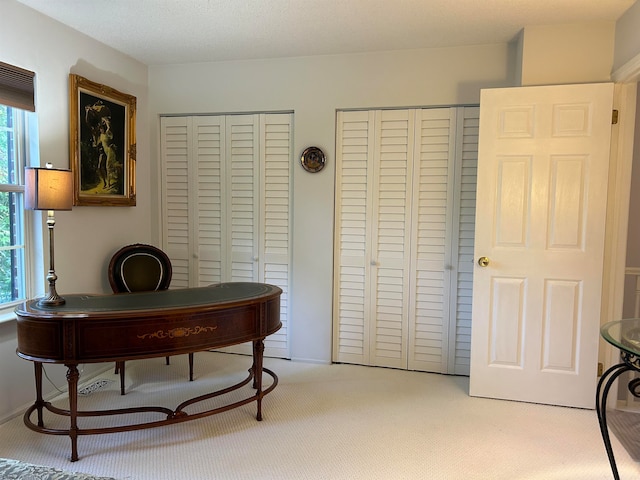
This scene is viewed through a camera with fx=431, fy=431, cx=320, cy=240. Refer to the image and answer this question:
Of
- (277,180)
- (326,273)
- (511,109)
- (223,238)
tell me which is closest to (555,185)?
(511,109)

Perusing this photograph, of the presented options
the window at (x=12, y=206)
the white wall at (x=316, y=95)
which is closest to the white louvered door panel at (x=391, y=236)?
the white wall at (x=316, y=95)

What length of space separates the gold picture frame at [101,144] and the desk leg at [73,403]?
130 centimetres

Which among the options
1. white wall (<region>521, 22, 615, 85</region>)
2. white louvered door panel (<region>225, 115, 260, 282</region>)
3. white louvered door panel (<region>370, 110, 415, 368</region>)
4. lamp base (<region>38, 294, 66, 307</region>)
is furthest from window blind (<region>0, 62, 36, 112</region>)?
white wall (<region>521, 22, 615, 85</region>)

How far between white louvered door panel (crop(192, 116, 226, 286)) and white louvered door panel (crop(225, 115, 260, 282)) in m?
0.08

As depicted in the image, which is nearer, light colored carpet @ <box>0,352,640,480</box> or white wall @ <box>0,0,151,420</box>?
light colored carpet @ <box>0,352,640,480</box>

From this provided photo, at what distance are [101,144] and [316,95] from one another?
1.64 meters

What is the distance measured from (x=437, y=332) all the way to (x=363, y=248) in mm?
862

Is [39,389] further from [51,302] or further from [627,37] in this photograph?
[627,37]

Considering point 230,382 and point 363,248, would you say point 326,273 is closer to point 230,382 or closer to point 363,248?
point 363,248

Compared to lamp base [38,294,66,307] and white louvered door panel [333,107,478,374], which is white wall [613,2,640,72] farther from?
lamp base [38,294,66,307]

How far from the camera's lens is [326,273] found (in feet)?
11.4

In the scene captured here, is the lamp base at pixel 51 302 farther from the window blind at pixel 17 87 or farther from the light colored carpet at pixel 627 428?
the light colored carpet at pixel 627 428

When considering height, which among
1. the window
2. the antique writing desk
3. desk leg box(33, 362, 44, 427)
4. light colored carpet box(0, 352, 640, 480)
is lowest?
light colored carpet box(0, 352, 640, 480)

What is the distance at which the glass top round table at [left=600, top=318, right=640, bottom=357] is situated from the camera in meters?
1.70
